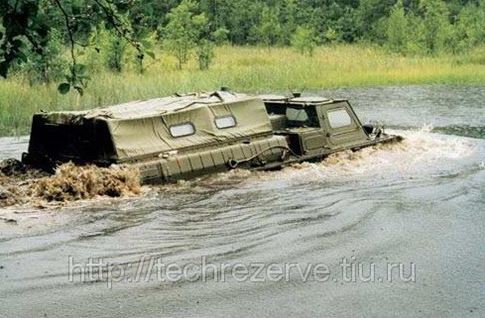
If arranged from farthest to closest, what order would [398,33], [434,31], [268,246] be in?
[398,33] → [434,31] → [268,246]

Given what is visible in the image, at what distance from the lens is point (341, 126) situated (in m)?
15.1

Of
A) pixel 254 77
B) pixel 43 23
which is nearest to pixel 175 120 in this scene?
pixel 43 23

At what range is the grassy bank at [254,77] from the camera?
22031mm

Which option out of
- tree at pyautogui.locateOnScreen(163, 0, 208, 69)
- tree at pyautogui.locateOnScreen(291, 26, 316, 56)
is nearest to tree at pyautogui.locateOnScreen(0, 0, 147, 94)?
tree at pyautogui.locateOnScreen(163, 0, 208, 69)

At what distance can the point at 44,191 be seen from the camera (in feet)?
37.9

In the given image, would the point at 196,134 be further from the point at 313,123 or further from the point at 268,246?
the point at 268,246

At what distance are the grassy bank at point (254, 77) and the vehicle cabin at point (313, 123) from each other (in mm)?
7900

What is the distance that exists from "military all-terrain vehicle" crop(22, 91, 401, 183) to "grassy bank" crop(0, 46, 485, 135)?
7.56 m

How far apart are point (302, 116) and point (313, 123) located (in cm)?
28

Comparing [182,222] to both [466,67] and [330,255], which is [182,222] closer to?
[330,255]

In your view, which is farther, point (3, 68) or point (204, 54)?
point (204, 54)

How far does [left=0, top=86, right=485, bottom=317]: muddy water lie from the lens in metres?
7.89

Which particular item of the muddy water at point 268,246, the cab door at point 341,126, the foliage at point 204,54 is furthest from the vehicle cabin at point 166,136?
the foliage at point 204,54

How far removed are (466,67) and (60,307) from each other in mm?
31953
